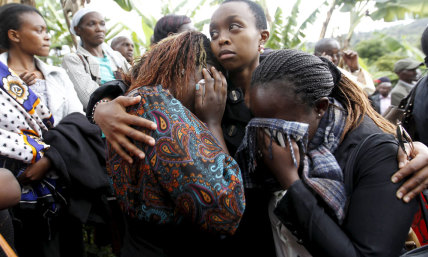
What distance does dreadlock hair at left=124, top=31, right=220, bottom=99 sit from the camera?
1.51 m

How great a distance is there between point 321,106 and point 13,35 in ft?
7.83

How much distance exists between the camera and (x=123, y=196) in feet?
4.84

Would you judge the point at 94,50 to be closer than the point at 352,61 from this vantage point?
Yes

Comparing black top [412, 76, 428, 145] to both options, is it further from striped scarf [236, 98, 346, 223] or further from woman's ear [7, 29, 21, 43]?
woman's ear [7, 29, 21, 43]

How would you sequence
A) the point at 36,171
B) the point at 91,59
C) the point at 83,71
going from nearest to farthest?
the point at 36,171
the point at 83,71
the point at 91,59

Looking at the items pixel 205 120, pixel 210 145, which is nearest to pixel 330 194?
pixel 210 145

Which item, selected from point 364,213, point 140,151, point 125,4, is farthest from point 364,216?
point 125,4

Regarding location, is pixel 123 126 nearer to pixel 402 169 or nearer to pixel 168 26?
pixel 402 169

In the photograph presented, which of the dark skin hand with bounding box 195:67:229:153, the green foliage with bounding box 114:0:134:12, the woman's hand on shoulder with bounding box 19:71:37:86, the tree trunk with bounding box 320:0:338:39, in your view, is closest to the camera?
the dark skin hand with bounding box 195:67:229:153

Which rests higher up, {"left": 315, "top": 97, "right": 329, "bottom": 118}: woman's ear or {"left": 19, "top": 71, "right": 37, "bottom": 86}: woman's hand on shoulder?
{"left": 315, "top": 97, "right": 329, "bottom": 118}: woman's ear

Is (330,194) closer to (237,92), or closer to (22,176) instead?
(237,92)

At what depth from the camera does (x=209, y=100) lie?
1.58 metres

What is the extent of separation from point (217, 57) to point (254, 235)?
3.00 feet

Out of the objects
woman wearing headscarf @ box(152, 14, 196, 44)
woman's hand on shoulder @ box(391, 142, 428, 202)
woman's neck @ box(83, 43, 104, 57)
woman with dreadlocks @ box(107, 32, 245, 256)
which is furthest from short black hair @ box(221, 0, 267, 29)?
woman's neck @ box(83, 43, 104, 57)
